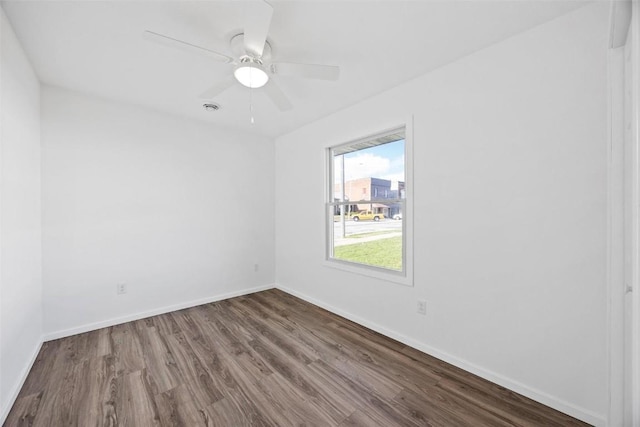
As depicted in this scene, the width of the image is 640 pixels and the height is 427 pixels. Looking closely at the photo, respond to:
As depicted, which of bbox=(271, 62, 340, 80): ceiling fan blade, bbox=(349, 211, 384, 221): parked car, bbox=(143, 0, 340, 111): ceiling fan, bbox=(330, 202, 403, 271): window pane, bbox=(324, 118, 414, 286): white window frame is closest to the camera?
bbox=(143, 0, 340, 111): ceiling fan

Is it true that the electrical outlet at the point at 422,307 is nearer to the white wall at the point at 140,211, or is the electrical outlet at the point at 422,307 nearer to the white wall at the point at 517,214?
the white wall at the point at 517,214

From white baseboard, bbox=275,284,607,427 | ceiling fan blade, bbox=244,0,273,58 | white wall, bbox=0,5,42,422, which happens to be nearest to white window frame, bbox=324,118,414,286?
white baseboard, bbox=275,284,607,427

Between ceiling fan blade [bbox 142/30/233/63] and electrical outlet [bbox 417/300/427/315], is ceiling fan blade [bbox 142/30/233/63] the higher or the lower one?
the higher one

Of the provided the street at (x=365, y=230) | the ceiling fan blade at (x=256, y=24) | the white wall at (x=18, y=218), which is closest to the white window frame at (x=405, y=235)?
the street at (x=365, y=230)

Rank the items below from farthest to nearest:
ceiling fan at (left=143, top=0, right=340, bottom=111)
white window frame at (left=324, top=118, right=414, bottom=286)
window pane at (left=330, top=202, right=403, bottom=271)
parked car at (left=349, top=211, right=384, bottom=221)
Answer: parked car at (left=349, top=211, right=384, bottom=221), window pane at (left=330, top=202, right=403, bottom=271), white window frame at (left=324, top=118, right=414, bottom=286), ceiling fan at (left=143, top=0, right=340, bottom=111)

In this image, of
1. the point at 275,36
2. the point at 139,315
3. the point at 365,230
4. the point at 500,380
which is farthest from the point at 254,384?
the point at 275,36

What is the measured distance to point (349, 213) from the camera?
321cm

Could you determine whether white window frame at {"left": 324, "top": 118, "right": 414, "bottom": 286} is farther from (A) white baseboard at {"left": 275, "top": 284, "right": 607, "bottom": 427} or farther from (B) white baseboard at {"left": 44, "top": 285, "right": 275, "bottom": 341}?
(B) white baseboard at {"left": 44, "top": 285, "right": 275, "bottom": 341}

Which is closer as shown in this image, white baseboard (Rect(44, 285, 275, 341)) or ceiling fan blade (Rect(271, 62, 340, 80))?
ceiling fan blade (Rect(271, 62, 340, 80))

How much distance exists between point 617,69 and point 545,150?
0.57 metres

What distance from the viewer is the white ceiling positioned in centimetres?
154

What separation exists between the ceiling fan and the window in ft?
3.72

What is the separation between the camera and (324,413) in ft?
5.20

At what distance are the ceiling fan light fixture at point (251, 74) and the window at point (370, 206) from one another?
137 centimetres
